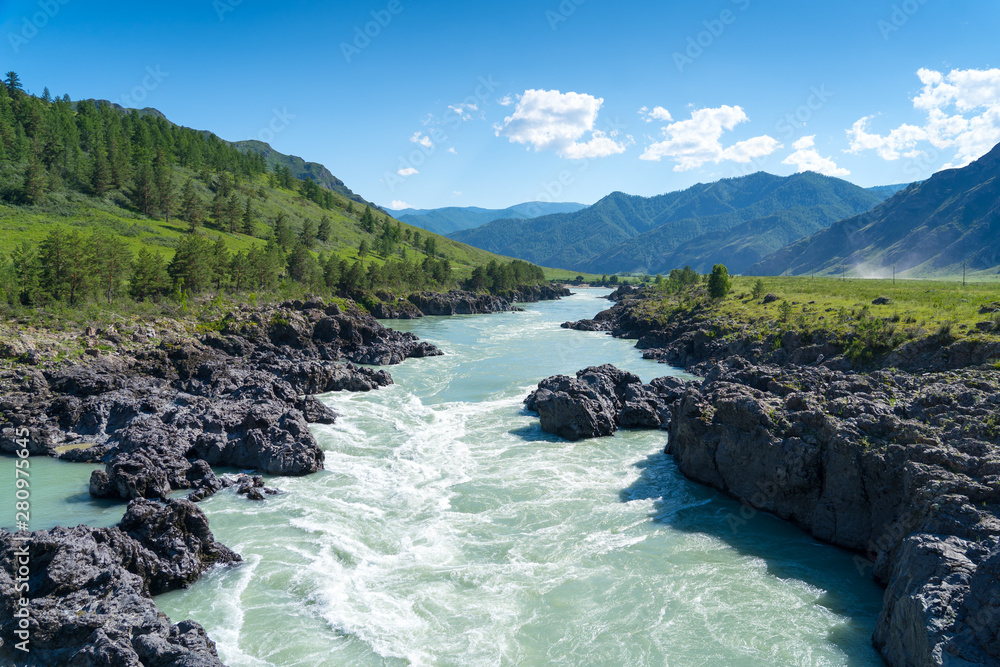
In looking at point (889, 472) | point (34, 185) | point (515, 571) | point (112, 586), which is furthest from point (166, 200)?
point (889, 472)

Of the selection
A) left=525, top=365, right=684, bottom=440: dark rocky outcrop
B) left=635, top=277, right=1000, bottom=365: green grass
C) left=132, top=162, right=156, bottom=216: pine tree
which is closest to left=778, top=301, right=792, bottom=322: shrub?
left=635, top=277, right=1000, bottom=365: green grass

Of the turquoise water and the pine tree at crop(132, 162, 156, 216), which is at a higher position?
the pine tree at crop(132, 162, 156, 216)

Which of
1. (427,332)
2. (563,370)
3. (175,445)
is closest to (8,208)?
(427,332)

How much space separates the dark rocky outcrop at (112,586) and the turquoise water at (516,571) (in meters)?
1.23

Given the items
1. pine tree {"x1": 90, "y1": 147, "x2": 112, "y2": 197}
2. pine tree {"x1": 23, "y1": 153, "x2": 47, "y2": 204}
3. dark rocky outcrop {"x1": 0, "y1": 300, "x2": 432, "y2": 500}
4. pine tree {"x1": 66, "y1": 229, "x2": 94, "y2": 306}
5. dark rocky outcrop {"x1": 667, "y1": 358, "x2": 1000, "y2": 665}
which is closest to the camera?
dark rocky outcrop {"x1": 667, "y1": 358, "x2": 1000, "y2": 665}

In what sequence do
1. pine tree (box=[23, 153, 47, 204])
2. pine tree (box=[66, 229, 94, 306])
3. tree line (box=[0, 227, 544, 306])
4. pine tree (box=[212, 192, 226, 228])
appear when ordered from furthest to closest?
1. pine tree (box=[212, 192, 226, 228])
2. pine tree (box=[23, 153, 47, 204])
3. pine tree (box=[66, 229, 94, 306])
4. tree line (box=[0, 227, 544, 306])

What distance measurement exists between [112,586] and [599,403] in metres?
28.6

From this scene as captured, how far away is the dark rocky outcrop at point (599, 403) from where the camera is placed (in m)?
35.9

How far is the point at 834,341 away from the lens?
45906 millimetres

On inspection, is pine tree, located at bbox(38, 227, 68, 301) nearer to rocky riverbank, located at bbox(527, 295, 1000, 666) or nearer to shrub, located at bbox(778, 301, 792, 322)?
rocky riverbank, located at bbox(527, 295, 1000, 666)

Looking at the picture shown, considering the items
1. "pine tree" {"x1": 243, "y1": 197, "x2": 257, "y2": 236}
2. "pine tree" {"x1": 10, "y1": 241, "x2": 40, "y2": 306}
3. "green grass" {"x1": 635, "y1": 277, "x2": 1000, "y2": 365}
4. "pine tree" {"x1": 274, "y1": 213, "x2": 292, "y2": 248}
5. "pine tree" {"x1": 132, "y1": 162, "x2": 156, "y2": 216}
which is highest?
"pine tree" {"x1": 132, "y1": 162, "x2": 156, "y2": 216}

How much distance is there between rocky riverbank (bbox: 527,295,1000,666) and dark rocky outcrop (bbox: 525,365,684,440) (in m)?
0.13

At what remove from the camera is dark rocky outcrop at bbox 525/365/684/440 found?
118 ft

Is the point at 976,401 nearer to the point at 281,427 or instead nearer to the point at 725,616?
the point at 725,616
